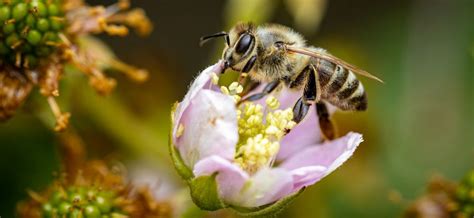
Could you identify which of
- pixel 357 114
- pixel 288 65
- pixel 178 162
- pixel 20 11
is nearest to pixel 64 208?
pixel 178 162

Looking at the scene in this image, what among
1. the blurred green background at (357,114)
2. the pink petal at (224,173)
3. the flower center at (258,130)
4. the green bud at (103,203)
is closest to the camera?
the pink petal at (224,173)

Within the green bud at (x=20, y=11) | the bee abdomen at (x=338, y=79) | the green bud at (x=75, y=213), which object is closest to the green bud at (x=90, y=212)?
the green bud at (x=75, y=213)

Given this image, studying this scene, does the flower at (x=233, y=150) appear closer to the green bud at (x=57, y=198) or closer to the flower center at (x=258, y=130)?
the flower center at (x=258, y=130)

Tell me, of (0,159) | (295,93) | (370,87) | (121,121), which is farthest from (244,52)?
(370,87)

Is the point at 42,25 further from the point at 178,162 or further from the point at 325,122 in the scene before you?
the point at 325,122

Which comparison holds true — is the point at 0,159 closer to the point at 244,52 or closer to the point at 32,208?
the point at 32,208

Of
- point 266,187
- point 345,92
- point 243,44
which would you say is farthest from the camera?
point 345,92

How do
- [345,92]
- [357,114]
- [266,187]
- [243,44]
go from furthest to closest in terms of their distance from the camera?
[357,114], [345,92], [243,44], [266,187]
